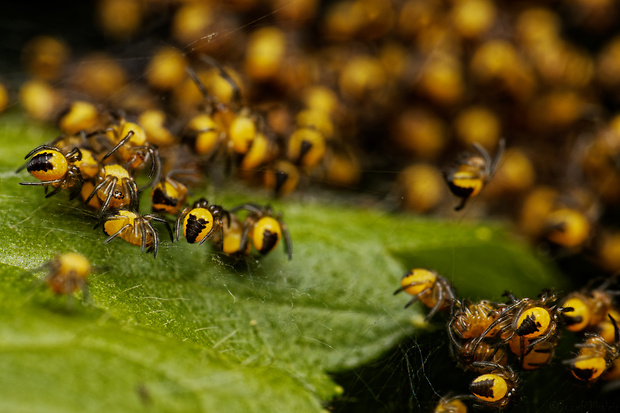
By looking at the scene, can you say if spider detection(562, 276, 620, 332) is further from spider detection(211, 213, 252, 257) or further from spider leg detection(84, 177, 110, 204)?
spider leg detection(84, 177, 110, 204)

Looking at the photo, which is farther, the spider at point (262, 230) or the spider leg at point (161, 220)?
the spider at point (262, 230)

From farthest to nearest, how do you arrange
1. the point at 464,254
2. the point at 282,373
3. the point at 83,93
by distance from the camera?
the point at 83,93, the point at 464,254, the point at 282,373

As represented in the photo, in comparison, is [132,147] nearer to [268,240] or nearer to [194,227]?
[194,227]

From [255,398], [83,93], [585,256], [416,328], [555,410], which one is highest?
[83,93]

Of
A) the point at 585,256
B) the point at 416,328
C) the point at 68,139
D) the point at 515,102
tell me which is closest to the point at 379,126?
the point at 515,102

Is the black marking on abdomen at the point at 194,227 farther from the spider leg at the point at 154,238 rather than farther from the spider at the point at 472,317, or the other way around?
the spider at the point at 472,317

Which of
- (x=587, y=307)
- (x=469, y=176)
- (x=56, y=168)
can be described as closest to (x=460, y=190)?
(x=469, y=176)

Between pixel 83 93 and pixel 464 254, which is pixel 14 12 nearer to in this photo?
pixel 83 93

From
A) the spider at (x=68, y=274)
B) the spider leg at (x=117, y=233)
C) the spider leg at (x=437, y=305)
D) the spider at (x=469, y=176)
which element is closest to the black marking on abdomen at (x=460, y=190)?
the spider at (x=469, y=176)
